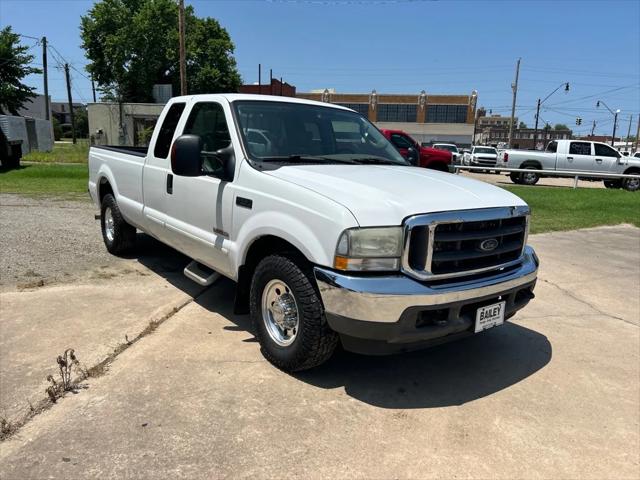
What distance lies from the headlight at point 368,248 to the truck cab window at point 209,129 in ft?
5.40

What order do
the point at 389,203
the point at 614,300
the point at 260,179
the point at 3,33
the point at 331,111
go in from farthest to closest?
the point at 3,33, the point at 614,300, the point at 331,111, the point at 260,179, the point at 389,203

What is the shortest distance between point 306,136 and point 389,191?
141 cm

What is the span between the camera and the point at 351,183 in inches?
135

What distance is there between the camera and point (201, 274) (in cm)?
472

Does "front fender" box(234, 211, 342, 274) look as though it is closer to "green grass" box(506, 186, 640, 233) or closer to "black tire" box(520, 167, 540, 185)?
"green grass" box(506, 186, 640, 233)

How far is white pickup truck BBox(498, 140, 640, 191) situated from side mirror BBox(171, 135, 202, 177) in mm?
20782

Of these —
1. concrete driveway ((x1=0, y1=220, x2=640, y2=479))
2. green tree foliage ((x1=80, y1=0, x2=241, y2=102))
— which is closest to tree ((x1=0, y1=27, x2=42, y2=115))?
green tree foliage ((x1=80, y1=0, x2=241, y2=102))

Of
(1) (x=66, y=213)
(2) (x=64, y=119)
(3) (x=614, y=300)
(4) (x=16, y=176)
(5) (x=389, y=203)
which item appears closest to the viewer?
(5) (x=389, y=203)

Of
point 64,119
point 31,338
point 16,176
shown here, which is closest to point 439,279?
point 31,338

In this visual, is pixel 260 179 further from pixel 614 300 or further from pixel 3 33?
pixel 3 33

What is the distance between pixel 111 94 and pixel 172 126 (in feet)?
185

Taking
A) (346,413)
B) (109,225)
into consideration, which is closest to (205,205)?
(346,413)

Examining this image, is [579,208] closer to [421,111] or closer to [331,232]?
[331,232]

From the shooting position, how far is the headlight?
305 cm
